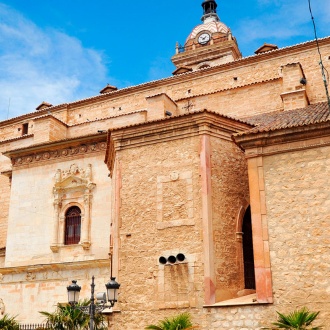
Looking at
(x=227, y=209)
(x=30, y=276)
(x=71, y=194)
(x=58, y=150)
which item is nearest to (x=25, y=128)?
(x=58, y=150)

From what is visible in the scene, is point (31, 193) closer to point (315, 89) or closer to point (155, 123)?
point (155, 123)

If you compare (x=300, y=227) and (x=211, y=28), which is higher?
(x=211, y=28)

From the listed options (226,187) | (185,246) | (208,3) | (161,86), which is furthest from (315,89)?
(208,3)

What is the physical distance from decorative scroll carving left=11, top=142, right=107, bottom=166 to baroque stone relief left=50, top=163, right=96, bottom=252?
1.75 ft

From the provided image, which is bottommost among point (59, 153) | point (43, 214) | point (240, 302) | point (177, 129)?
point (240, 302)

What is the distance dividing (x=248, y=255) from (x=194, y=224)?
1.70 meters

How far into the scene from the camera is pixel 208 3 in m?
46.7

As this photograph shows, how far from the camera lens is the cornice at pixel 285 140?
1065 cm

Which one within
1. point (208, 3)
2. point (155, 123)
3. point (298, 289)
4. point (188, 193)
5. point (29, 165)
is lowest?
point (298, 289)

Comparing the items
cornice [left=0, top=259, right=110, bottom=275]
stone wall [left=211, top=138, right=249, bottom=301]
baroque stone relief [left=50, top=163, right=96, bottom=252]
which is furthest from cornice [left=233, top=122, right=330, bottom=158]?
baroque stone relief [left=50, top=163, right=96, bottom=252]

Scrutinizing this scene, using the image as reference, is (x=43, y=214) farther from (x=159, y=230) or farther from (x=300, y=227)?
(x=300, y=227)

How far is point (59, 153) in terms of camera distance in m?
19.3

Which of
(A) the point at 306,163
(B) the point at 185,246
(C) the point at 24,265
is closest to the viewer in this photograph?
(A) the point at 306,163

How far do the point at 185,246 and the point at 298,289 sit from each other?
273 cm
